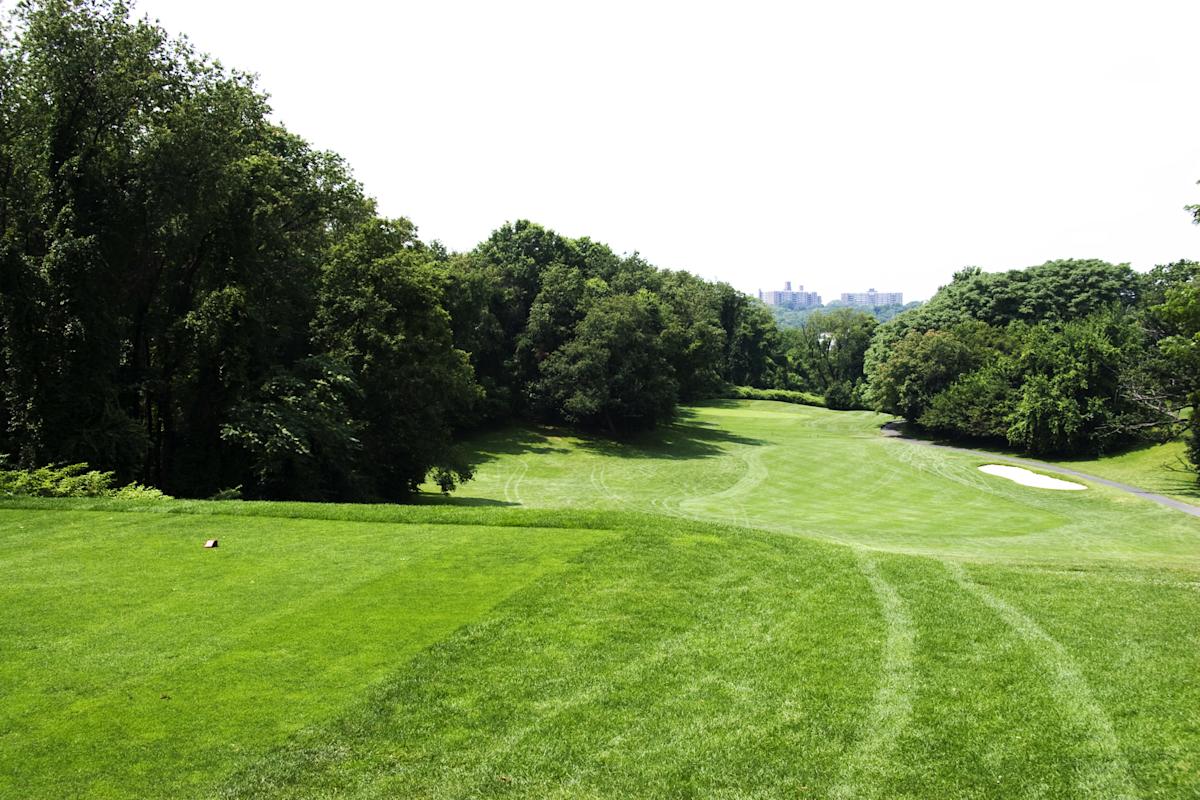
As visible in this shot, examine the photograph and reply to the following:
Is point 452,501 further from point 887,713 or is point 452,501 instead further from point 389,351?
point 887,713

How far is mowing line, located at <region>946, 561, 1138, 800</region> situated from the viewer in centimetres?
596

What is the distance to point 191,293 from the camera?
25094 mm

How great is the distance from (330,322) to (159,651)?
24.8m

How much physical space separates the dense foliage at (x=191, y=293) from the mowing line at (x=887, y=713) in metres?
18.7

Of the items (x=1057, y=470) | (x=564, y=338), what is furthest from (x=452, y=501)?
(x=1057, y=470)

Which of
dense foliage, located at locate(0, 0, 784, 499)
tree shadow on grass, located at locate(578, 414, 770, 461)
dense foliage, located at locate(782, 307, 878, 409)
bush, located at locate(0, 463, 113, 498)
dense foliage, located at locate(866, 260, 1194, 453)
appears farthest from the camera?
dense foliage, located at locate(782, 307, 878, 409)

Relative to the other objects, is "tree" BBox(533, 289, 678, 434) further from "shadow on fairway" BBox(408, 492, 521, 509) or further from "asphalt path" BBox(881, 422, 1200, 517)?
"shadow on fairway" BBox(408, 492, 521, 509)

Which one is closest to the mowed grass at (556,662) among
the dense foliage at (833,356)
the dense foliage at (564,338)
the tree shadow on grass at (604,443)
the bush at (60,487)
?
the bush at (60,487)

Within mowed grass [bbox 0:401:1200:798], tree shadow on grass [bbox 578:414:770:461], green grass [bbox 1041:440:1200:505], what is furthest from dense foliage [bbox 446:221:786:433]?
mowed grass [bbox 0:401:1200:798]

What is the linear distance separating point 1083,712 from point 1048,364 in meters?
54.0

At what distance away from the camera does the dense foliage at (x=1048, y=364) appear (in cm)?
4831

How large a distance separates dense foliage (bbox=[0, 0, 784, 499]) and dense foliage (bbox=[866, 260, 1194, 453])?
35.9 m

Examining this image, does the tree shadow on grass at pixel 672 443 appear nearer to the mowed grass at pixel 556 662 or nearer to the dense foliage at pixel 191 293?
the dense foliage at pixel 191 293

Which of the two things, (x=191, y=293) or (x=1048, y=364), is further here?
(x=1048, y=364)
